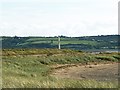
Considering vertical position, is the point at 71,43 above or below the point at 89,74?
below

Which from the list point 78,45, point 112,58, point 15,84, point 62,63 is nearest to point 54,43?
point 78,45

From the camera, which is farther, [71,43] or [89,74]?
[71,43]

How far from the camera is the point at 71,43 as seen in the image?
3575 inches

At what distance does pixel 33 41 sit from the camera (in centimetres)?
9381

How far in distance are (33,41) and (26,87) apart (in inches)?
3169

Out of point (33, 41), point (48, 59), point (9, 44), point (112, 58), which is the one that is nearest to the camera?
point (48, 59)

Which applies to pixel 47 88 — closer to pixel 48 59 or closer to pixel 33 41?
pixel 48 59

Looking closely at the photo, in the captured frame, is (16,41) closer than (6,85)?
No

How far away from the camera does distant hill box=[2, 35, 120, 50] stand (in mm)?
84375

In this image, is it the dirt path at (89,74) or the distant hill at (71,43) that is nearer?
the dirt path at (89,74)

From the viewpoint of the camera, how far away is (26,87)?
13492 mm

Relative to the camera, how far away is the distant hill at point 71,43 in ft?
277

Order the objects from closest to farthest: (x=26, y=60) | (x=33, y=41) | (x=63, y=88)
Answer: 1. (x=63, y=88)
2. (x=26, y=60)
3. (x=33, y=41)

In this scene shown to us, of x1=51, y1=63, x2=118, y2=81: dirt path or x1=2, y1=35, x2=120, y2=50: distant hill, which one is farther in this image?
x1=2, y1=35, x2=120, y2=50: distant hill
